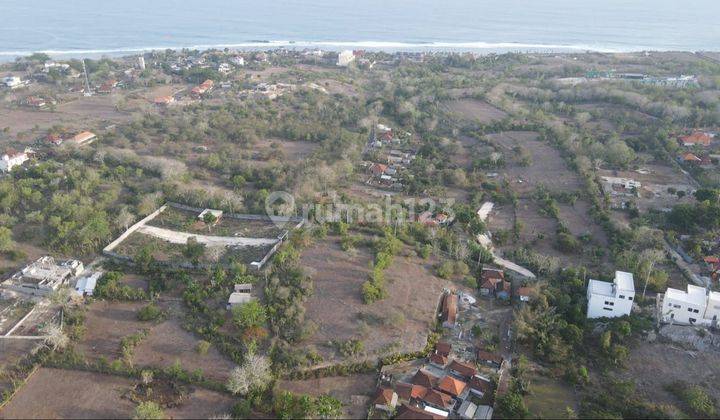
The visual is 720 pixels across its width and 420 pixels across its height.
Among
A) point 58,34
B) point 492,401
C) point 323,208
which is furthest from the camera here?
point 58,34

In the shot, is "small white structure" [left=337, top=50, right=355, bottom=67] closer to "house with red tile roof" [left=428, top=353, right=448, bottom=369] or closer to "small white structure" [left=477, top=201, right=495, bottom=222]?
"small white structure" [left=477, top=201, right=495, bottom=222]

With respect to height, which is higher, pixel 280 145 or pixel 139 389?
pixel 280 145

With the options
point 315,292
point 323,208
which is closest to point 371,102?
point 323,208

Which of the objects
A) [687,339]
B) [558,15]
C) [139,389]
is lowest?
[139,389]

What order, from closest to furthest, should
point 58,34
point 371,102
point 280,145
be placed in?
1. point 280,145
2. point 371,102
3. point 58,34

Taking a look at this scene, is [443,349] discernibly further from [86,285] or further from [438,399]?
[86,285]

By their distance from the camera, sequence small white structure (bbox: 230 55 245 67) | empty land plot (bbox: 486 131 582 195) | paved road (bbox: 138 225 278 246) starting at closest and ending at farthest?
paved road (bbox: 138 225 278 246), empty land plot (bbox: 486 131 582 195), small white structure (bbox: 230 55 245 67)

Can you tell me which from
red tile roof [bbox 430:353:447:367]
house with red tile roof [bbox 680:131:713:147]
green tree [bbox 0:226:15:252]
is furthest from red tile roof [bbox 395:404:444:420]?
house with red tile roof [bbox 680:131:713:147]

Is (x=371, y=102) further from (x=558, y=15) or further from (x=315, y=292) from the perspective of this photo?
(x=558, y=15)
